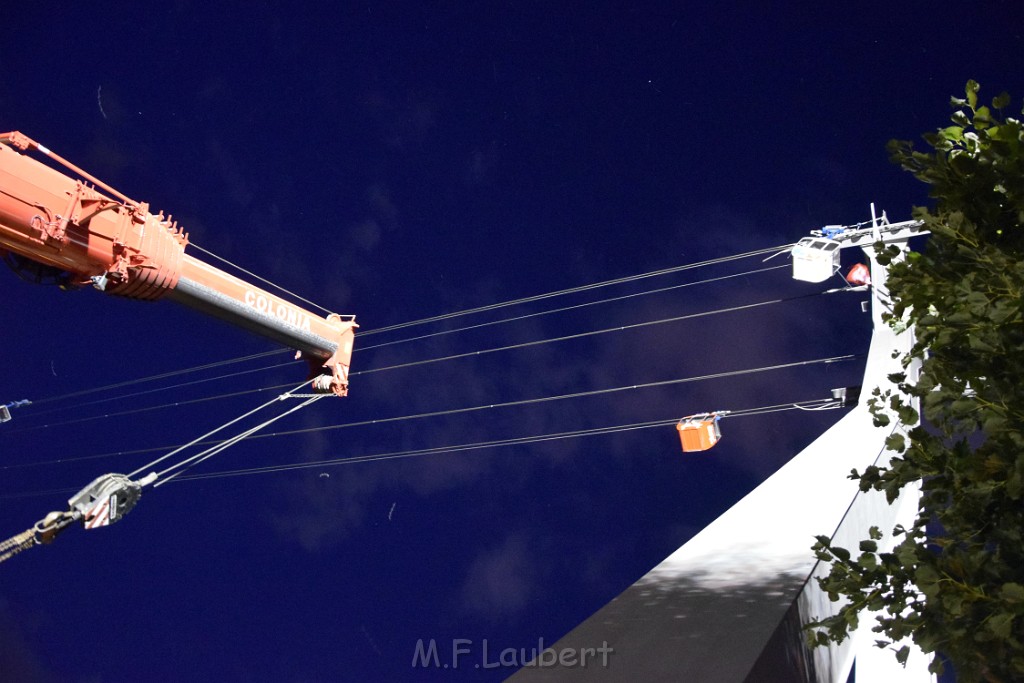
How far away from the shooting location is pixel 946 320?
12.2 ft

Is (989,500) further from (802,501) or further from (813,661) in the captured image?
(802,501)

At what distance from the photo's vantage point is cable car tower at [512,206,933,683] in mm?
5629

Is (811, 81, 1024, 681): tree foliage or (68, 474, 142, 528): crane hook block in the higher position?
(68, 474, 142, 528): crane hook block

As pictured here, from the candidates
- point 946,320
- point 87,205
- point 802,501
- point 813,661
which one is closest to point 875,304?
point 802,501

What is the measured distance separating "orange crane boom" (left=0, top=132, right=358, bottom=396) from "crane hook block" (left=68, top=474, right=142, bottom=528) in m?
2.11

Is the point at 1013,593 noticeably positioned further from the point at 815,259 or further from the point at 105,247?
the point at 815,259

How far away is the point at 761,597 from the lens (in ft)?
20.9

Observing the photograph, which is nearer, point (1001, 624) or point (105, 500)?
point (1001, 624)

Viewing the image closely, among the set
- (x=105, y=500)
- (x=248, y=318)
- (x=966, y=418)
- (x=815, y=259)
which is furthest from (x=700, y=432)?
(x=966, y=418)

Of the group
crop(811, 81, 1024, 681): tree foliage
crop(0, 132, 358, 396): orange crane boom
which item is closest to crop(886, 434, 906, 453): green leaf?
crop(811, 81, 1024, 681): tree foliage

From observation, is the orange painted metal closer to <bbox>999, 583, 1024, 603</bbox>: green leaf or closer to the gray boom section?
the gray boom section

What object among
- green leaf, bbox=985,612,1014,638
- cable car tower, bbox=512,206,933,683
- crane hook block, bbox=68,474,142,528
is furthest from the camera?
crane hook block, bbox=68,474,142,528

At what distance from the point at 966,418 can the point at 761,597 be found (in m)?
3.14

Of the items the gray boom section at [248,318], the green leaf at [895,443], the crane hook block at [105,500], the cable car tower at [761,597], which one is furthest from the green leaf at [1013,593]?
the gray boom section at [248,318]
